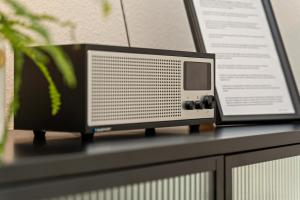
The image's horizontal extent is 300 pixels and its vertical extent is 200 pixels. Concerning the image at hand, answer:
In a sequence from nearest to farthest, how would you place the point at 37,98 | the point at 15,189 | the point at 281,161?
1. the point at 15,189
2. the point at 37,98
3. the point at 281,161

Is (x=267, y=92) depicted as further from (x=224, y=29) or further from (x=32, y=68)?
(x=32, y=68)

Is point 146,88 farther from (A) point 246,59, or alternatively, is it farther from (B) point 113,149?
(A) point 246,59

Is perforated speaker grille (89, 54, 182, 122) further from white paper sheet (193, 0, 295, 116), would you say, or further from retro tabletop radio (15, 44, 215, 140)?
white paper sheet (193, 0, 295, 116)

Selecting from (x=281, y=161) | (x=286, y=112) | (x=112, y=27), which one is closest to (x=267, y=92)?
(x=286, y=112)

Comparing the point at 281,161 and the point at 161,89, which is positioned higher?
the point at 161,89

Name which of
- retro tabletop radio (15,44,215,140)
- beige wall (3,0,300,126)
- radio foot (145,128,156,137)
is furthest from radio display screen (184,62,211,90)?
beige wall (3,0,300,126)

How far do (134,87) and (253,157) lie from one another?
0.28 meters

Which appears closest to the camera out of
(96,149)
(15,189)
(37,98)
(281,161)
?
(15,189)

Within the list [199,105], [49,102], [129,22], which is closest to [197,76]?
[199,105]

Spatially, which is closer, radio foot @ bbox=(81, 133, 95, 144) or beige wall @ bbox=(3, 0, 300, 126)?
radio foot @ bbox=(81, 133, 95, 144)

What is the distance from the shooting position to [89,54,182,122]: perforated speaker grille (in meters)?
0.81

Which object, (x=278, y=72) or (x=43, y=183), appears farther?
(x=278, y=72)

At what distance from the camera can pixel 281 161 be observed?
1.07 m

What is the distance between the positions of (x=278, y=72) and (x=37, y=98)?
750mm
